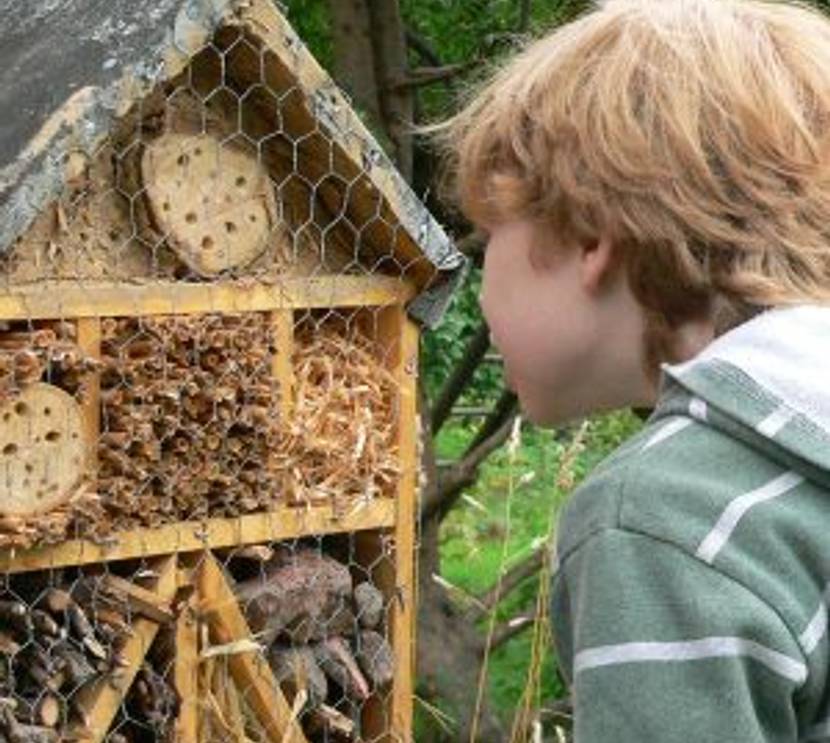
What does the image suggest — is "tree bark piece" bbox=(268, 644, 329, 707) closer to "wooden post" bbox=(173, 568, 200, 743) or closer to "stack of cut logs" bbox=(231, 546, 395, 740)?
"stack of cut logs" bbox=(231, 546, 395, 740)

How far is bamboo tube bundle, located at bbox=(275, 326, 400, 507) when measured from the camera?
4316 millimetres

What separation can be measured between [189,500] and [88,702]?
16.2 inches

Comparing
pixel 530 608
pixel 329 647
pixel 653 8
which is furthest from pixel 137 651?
pixel 530 608

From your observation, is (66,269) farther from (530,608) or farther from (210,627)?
(530,608)

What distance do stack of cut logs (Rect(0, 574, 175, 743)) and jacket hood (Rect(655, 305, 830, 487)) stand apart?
99.7 inches

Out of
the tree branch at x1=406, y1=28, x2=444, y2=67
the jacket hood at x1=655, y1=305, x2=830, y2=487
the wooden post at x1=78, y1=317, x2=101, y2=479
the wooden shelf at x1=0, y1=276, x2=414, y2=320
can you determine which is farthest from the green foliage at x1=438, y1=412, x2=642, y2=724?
the jacket hood at x1=655, y1=305, x2=830, y2=487

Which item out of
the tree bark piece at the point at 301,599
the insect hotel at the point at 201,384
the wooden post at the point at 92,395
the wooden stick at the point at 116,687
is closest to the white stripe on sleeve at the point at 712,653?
the insect hotel at the point at 201,384

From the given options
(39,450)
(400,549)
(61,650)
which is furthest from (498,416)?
(39,450)

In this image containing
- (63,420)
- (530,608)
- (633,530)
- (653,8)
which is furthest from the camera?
(530,608)

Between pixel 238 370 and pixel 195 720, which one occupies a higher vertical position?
pixel 238 370

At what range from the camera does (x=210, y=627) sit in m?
4.28

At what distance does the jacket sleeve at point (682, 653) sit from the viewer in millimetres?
1500

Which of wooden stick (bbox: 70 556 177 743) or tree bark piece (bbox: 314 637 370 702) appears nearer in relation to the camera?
wooden stick (bbox: 70 556 177 743)

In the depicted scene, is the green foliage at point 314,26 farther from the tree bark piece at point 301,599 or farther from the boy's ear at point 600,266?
the boy's ear at point 600,266
